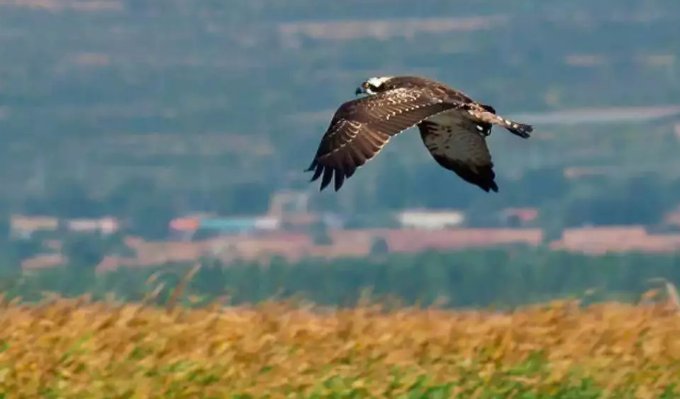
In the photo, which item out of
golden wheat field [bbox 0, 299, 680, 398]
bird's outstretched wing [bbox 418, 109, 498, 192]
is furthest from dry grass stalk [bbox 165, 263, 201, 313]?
bird's outstretched wing [bbox 418, 109, 498, 192]

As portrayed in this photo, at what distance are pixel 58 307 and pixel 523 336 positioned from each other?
9.90 feet

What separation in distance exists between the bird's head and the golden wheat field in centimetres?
158

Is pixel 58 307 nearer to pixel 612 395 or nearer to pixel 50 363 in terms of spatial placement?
pixel 50 363

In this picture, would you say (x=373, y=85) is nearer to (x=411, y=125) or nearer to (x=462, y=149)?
(x=462, y=149)

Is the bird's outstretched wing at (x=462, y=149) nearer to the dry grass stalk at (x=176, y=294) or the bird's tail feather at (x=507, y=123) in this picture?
the bird's tail feather at (x=507, y=123)

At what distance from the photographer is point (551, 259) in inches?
3735

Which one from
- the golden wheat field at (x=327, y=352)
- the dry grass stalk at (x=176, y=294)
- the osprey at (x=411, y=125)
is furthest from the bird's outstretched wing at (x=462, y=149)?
the dry grass stalk at (x=176, y=294)

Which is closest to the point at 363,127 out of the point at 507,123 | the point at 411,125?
the point at 411,125

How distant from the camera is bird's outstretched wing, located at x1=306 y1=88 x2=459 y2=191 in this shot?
13289 mm

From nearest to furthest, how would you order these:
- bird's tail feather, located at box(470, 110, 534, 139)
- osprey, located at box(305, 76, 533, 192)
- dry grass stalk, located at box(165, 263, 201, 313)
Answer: osprey, located at box(305, 76, 533, 192) < bird's tail feather, located at box(470, 110, 534, 139) < dry grass stalk, located at box(165, 263, 201, 313)

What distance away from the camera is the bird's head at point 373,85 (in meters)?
15.1

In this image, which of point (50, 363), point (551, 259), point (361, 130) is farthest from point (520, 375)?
point (551, 259)

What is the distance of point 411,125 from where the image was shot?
45.4 feet

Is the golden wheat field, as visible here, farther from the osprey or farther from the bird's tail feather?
the bird's tail feather
